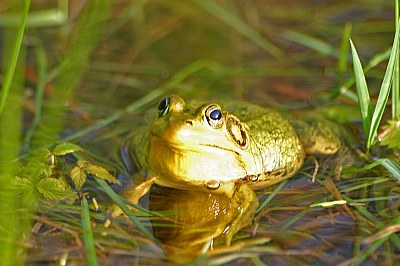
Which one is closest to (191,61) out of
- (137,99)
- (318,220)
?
(137,99)

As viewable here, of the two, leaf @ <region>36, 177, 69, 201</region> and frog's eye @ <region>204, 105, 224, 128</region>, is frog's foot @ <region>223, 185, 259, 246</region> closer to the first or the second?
frog's eye @ <region>204, 105, 224, 128</region>

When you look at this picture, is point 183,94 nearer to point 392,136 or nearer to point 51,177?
point 51,177

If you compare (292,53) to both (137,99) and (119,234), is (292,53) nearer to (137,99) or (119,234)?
(137,99)

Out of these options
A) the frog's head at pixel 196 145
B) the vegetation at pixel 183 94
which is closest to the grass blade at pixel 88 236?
the vegetation at pixel 183 94

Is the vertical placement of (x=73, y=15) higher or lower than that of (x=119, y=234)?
higher

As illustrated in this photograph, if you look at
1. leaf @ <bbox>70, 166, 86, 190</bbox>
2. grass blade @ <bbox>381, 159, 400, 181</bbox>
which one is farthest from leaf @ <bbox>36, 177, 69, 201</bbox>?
grass blade @ <bbox>381, 159, 400, 181</bbox>

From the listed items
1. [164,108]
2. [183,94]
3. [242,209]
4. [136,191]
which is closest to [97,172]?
[136,191]

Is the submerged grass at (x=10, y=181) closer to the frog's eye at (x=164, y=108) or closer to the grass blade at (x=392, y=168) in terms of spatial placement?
the frog's eye at (x=164, y=108)
